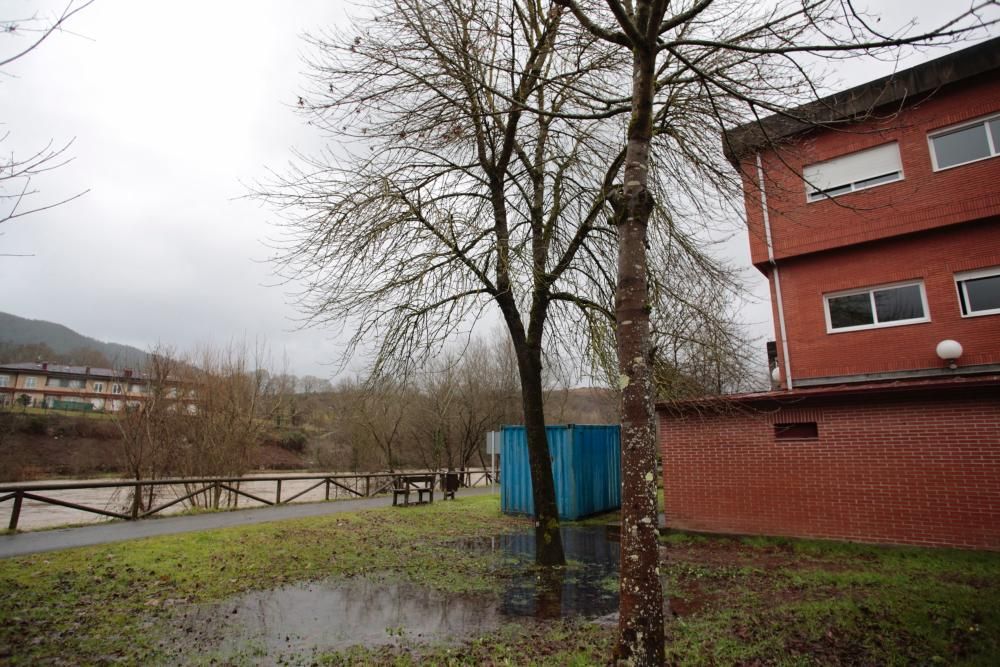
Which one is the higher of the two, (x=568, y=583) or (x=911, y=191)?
(x=911, y=191)

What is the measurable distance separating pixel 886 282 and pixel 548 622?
455 inches

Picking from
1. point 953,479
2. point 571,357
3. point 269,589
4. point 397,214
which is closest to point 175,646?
point 269,589

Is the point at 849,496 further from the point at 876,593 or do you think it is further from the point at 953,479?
the point at 876,593

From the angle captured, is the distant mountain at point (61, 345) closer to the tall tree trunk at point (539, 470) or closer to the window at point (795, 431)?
the tall tree trunk at point (539, 470)

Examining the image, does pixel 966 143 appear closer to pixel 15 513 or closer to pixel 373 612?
pixel 373 612

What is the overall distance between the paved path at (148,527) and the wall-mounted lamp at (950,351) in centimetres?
1523

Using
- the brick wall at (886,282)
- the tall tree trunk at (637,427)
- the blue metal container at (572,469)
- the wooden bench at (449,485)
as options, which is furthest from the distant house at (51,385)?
the tall tree trunk at (637,427)

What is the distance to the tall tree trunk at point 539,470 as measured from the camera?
827 cm

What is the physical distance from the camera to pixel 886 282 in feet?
39.5

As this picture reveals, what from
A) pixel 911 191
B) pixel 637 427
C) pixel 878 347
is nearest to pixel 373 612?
pixel 637 427

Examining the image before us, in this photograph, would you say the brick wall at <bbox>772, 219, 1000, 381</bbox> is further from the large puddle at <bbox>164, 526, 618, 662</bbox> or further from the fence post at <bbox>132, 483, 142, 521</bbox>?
the fence post at <bbox>132, 483, 142, 521</bbox>

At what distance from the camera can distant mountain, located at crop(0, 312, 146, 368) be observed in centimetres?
2184

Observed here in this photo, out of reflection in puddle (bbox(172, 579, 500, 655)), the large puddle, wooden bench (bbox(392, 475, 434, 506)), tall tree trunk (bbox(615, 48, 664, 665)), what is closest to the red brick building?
tall tree trunk (bbox(615, 48, 664, 665))

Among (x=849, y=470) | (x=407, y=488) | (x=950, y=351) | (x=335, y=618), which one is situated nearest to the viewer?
(x=335, y=618)
